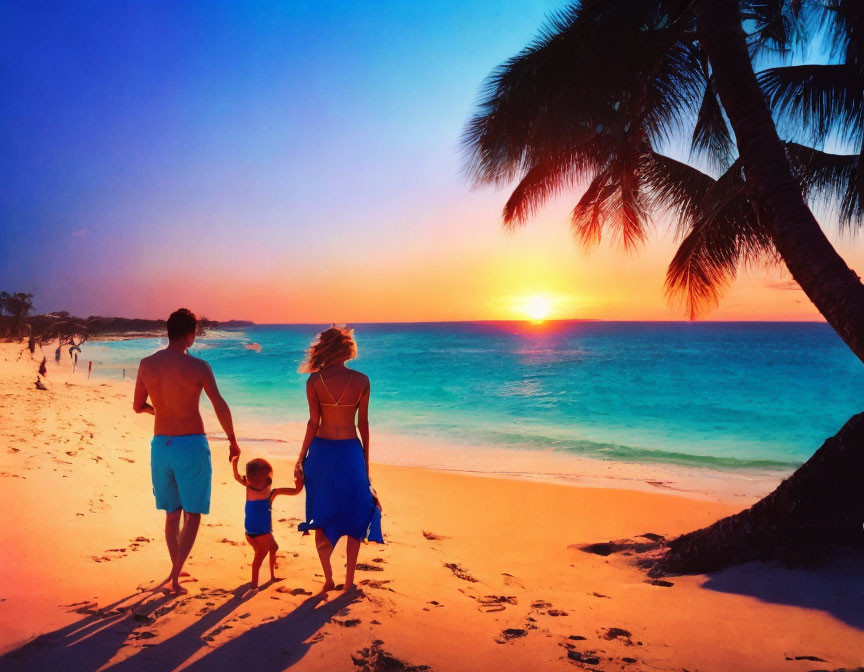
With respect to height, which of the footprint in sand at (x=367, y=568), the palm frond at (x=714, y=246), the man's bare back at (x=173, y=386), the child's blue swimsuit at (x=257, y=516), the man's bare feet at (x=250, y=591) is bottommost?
the footprint in sand at (x=367, y=568)

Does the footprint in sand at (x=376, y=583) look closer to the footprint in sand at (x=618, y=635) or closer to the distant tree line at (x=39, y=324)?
the footprint in sand at (x=618, y=635)

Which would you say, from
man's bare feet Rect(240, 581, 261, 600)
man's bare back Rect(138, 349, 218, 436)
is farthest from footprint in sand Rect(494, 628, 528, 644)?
man's bare back Rect(138, 349, 218, 436)

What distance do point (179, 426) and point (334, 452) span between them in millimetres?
1042

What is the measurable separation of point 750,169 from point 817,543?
2835 mm

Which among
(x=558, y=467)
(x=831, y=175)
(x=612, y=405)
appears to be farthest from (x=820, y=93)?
(x=612, y=405)

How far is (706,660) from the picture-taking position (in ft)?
9.30

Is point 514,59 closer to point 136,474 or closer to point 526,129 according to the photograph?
point 526,129

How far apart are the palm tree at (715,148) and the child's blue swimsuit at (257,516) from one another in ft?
11.1

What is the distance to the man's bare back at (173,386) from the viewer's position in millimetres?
3486

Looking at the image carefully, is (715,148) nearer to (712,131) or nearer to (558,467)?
(712,131)

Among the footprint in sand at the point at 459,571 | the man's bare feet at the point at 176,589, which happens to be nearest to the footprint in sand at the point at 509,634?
the footprint in sand at the point at 459,571

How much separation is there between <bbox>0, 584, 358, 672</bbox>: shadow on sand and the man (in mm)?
488

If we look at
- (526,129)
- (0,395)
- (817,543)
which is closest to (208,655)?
(817,543)

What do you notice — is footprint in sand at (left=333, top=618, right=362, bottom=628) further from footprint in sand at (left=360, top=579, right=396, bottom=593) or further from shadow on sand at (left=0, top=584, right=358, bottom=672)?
footprint in sand at (left=360, top=579, right=396, bottom=593)
